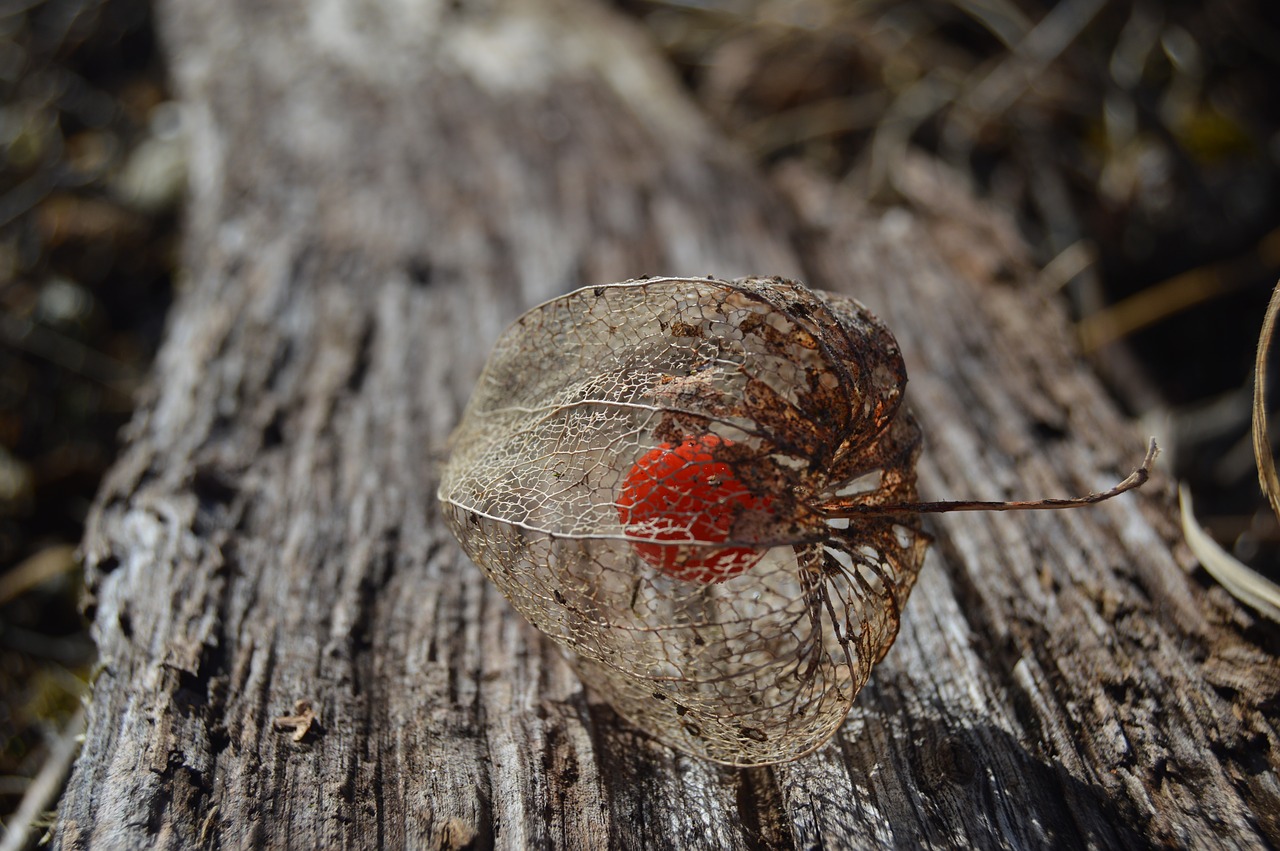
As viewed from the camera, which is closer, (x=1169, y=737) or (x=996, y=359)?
(x=1169, y=737)

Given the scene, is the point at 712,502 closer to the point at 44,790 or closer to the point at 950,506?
the point at 950,506

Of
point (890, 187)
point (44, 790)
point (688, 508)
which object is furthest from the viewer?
point (890, 187)

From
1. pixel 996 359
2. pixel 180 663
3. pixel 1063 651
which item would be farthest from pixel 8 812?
pixel 996 359

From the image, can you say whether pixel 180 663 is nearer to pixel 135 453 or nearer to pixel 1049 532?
pixel 135 453

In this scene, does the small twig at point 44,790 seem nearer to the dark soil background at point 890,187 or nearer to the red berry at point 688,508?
the dark soil background at point 890,187

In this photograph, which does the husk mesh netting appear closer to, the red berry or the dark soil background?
the red berry

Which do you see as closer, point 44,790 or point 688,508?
point 688,508

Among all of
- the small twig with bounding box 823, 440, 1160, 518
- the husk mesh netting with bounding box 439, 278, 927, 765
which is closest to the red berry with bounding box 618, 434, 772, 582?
the husk mesh netting with bounding box 439, 278, 927, 765

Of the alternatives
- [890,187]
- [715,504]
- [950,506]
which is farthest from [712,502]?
[890,187]
